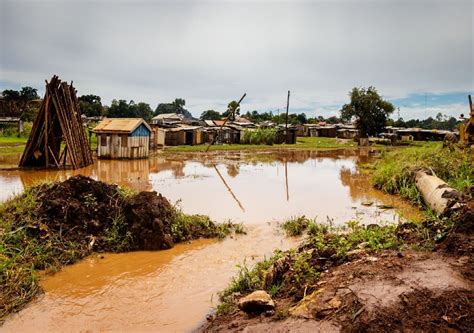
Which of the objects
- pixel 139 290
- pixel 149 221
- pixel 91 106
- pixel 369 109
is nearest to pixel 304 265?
pixel 139 290

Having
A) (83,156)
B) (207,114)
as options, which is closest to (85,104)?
(207,114)

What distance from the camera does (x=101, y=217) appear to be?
7363 mm

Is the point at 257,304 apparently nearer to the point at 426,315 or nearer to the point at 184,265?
the point at 426,315

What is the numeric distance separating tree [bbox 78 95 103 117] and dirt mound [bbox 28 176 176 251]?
180 ft

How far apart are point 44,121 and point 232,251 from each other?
605 inches

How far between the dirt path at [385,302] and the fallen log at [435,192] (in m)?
2.95

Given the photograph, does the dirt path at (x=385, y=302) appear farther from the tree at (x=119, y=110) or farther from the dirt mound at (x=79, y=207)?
the tree at (x=119, y=110)

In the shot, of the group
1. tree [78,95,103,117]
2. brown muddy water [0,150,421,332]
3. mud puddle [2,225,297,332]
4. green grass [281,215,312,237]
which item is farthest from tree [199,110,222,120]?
mud puddle [2,225,297,332]

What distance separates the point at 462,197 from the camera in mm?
6539

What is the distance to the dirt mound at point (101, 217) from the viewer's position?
689 centimetres

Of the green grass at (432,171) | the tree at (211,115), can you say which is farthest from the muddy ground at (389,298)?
the tree at (211,115)

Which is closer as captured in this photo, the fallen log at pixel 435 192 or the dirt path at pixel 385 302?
the dirt path at pixel 385 302

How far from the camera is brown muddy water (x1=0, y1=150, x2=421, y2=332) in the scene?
460 centimetres

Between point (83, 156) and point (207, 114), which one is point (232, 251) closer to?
point (83, 156)
